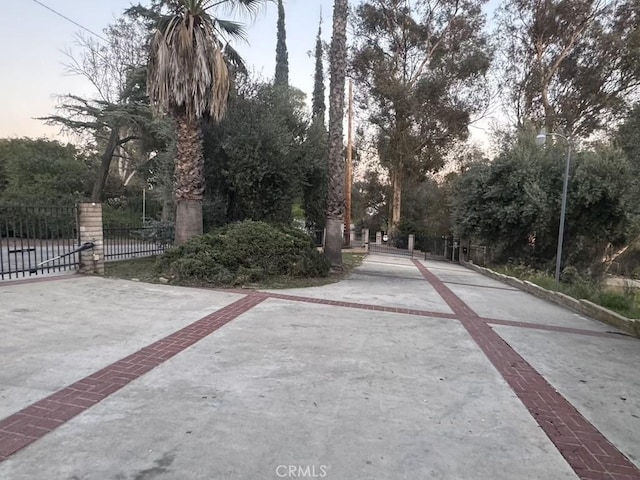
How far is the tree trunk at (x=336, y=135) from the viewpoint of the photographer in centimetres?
1134

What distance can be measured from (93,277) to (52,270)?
1351 millimetres

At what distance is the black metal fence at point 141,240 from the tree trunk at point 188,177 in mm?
2669

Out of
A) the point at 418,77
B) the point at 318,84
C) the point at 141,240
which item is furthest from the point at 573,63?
the point at 141,240

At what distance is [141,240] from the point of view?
13.1 metres

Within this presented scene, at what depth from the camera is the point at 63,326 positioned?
5.05 m

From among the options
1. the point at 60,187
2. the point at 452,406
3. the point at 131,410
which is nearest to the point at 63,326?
the point at 131,410

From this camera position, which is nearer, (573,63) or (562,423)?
(562,423)

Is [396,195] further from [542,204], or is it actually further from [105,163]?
[105,163]

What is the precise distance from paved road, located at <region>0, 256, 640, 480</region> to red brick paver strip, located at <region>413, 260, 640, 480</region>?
0.01m

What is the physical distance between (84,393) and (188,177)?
24.3ft

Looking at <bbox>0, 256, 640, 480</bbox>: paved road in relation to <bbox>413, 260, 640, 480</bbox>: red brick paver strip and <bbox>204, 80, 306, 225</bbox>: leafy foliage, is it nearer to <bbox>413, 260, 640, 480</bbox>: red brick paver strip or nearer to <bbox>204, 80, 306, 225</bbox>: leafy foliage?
<bbox>413, 260, 640, 480</bbox>: red brick paver strip

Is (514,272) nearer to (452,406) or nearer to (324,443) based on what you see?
(452,406)

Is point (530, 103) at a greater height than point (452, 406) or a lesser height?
greater

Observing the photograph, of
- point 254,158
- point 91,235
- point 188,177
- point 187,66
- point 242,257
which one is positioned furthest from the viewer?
point 254,158
